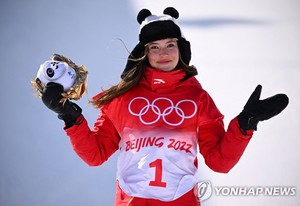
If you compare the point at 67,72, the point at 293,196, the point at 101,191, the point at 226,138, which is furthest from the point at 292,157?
the point at 67,72

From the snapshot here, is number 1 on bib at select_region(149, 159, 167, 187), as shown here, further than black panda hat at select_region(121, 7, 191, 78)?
No

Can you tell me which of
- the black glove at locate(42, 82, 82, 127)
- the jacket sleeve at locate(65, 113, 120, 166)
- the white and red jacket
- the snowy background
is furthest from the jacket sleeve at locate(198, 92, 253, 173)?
the snowy background

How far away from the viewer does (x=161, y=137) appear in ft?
5.21

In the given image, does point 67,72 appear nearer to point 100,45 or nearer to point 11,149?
point 11,149

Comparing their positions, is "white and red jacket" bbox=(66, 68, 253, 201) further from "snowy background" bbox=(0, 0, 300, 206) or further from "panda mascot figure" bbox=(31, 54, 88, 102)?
"snowy background" bbox=(0, 0, 300, 206)

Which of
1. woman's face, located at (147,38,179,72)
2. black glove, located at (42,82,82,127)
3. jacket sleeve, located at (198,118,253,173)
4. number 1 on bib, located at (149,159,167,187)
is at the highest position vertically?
woman's face, located at (147,38,179,72)

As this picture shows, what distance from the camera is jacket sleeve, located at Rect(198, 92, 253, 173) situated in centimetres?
151

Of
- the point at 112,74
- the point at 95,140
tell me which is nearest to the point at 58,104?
the point at 95,140

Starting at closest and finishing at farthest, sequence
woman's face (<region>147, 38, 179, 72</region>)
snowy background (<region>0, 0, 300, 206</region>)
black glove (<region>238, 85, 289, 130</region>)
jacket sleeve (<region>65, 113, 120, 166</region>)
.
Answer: black glove (<region>238, 85, 289, 130</region>) < jacket sleeve (<region>65, 113, 120, 166</region>) < woman's face (<region>147, 38, 179, 72</region>) < snowy background (<region>0, 0, 300, 206</region>)

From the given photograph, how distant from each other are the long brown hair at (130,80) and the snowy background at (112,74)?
47.4 inches

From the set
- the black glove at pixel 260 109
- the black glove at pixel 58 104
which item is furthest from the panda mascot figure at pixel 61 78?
the black glove at pixel 260 109

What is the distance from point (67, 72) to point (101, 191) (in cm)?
143

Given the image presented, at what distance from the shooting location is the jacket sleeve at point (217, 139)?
4.97 ft

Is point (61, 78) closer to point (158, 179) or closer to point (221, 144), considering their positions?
point (158, 179)
